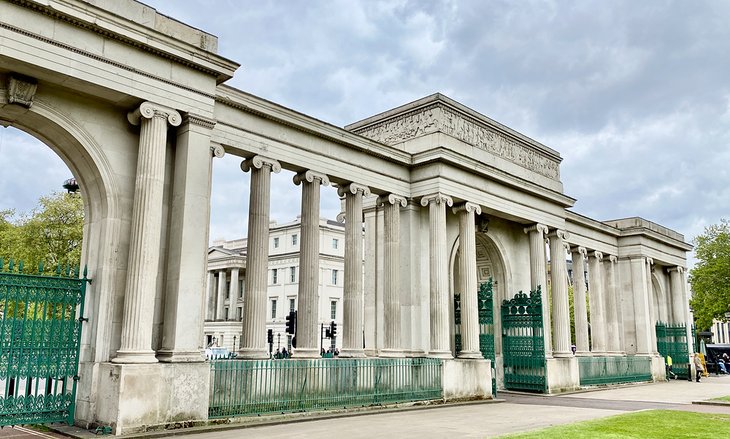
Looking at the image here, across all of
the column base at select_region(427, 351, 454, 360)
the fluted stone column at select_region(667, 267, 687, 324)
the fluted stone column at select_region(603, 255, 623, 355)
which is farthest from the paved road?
the fluted stone column at select_region(667, 267, 687, 324)

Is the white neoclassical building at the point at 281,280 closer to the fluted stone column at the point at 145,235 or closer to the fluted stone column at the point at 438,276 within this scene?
the fluted stone column at the point at 438,276

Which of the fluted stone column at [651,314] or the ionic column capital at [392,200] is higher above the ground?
the ionic column capital at [392,200]

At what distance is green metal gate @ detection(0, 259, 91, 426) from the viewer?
12.5 meters

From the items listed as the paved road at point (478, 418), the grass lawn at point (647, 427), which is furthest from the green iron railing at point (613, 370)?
the grass lawn at point (647, 427)

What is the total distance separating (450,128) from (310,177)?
6948mm

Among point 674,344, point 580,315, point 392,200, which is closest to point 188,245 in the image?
point 392,200

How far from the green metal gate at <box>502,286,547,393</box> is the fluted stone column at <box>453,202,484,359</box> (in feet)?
11.6

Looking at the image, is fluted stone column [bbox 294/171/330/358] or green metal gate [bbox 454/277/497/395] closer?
fluted stone column [bbox 294/171/330/358]

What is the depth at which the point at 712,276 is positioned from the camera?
48.8 m

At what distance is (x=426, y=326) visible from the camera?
21.9 m

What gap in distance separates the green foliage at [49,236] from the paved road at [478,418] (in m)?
25.9

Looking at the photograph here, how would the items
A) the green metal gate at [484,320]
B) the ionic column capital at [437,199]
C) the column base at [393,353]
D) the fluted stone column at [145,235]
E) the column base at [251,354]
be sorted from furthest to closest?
1. the green metal gate at [484,320]
2. the ionic column capital at [437,199]
3. the column base at [393,353]
4. the column base at [251,354]
5. the fluted stone column at [145,235]

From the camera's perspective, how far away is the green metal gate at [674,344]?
3769 centimetres

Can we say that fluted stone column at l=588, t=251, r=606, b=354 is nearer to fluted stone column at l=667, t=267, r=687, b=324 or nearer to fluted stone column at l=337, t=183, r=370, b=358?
fluted stone column at l=667, t=267, r=687, b=324
